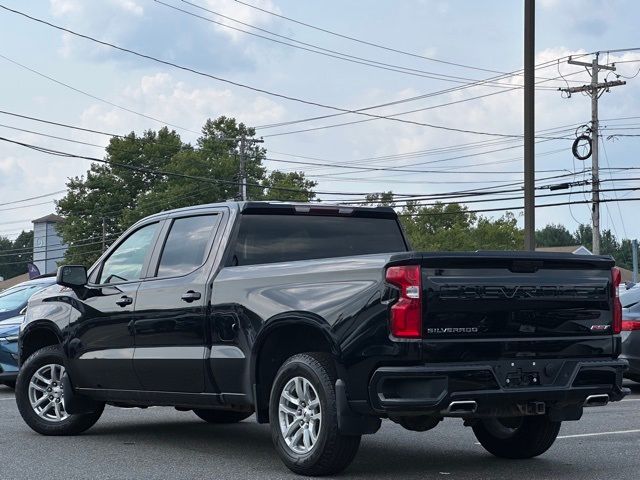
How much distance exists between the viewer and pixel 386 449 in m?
9.09

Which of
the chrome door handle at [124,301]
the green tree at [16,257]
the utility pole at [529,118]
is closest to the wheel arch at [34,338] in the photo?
the chrome door handle at [124,301]

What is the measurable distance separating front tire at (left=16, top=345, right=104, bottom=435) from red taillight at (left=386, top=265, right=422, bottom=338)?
417 cm

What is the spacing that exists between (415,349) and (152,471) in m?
2.32

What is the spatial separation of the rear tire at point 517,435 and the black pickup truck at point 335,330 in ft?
0.04

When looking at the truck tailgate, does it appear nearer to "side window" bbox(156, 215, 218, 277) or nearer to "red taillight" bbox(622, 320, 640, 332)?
"side window" bbox(156, 215, 218, 277)

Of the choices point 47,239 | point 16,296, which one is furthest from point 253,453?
point 47,239

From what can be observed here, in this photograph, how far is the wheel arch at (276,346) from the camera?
7.57 m

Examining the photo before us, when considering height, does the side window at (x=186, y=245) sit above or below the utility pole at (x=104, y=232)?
below

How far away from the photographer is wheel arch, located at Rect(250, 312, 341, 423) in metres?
7.57

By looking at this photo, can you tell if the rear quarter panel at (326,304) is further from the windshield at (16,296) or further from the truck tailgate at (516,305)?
the windshield at (16,296)

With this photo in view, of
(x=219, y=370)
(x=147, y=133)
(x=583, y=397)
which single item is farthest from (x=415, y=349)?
(x=147, y=133)

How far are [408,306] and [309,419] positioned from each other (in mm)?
1192

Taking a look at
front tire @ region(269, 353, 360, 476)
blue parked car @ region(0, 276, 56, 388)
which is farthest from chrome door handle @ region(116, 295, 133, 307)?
blue parked car @ region(0, 276, 56, 388)

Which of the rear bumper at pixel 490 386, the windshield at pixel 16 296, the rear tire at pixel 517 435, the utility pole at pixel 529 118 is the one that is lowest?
the rear tire at pixel 517 435
